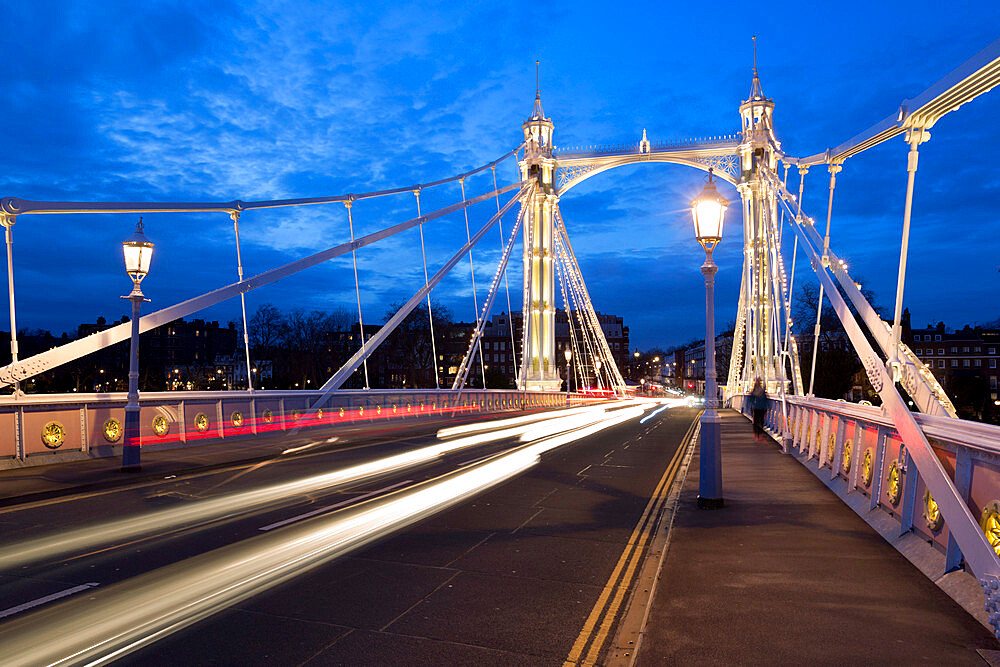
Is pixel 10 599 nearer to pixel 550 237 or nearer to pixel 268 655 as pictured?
pixel 268 655

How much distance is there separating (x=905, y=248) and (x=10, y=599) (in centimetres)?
807

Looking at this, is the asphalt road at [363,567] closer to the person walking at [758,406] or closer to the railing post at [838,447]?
the railing post at [838,447]

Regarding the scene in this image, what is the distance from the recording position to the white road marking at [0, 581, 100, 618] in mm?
5477

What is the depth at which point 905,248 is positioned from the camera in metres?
6.90

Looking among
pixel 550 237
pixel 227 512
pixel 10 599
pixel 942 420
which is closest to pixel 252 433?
pixel 227 512

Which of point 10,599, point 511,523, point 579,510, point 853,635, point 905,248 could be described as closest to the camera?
point 853,635

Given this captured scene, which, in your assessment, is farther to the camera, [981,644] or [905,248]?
[905,248]

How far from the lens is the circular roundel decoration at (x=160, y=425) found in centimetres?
1630

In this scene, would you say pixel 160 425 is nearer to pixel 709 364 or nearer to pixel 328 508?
pixel 328 508

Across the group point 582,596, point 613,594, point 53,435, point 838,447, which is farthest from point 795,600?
point 53,435

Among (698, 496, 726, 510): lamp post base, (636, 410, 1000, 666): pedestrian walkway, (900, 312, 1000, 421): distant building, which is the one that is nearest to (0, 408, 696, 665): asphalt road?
(636, 410, 1000, 666): pedestrian walkway

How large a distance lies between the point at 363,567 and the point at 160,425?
447 inches

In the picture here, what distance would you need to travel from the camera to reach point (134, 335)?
13.3 m

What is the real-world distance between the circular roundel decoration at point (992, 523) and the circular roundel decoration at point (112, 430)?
1487cm
